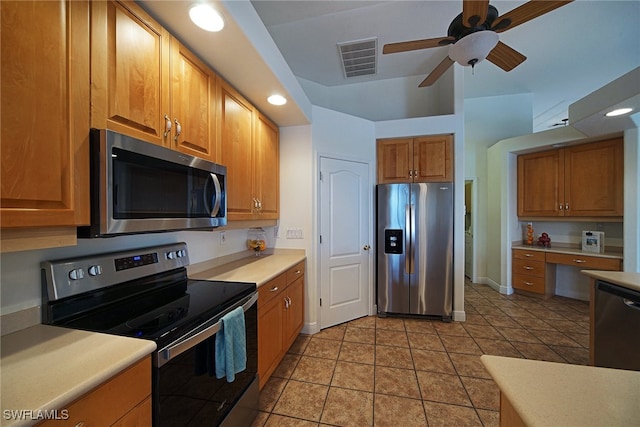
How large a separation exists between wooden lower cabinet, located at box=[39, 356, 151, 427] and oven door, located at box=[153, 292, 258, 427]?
0.15 feet

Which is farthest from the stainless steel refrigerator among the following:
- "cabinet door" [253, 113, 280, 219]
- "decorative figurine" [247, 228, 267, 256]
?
"decorative figurine" [247, 228, 267, 256]

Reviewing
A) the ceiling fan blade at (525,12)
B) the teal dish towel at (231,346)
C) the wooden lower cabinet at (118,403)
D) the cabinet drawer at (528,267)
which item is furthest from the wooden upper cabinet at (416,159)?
the wooden lower cabinet at (118,403)

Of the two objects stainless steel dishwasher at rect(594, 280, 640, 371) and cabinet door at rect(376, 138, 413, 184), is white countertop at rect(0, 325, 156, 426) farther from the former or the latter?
cabinet door at rect(376, 138, 413, 184)

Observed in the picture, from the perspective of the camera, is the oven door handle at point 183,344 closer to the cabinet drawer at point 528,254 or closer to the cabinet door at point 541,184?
the cabinet drawer at point 528,254

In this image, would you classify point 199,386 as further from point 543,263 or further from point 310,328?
point 543,263

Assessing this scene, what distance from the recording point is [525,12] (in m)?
1.57

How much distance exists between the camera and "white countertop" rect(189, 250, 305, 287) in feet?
5.81

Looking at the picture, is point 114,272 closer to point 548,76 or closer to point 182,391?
point 182,391

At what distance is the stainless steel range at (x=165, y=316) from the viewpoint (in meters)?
0.95

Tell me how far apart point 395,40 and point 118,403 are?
148 inches

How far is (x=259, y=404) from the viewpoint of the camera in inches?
→ 66.7

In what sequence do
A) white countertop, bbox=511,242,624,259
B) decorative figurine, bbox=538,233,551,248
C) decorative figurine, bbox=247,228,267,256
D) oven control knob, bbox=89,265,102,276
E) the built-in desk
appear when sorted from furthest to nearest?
decorative figurine, bbox=538,233,551,248 → the built-in desk → white countertop, bbox=511,242,624,259 → decorative figurine, bbox=247,228,267,256 → oven control knob, bbox=89,265,102,276

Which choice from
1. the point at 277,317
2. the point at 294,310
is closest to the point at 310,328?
the point at 294,310

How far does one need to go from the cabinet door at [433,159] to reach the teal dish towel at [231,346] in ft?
8.97
